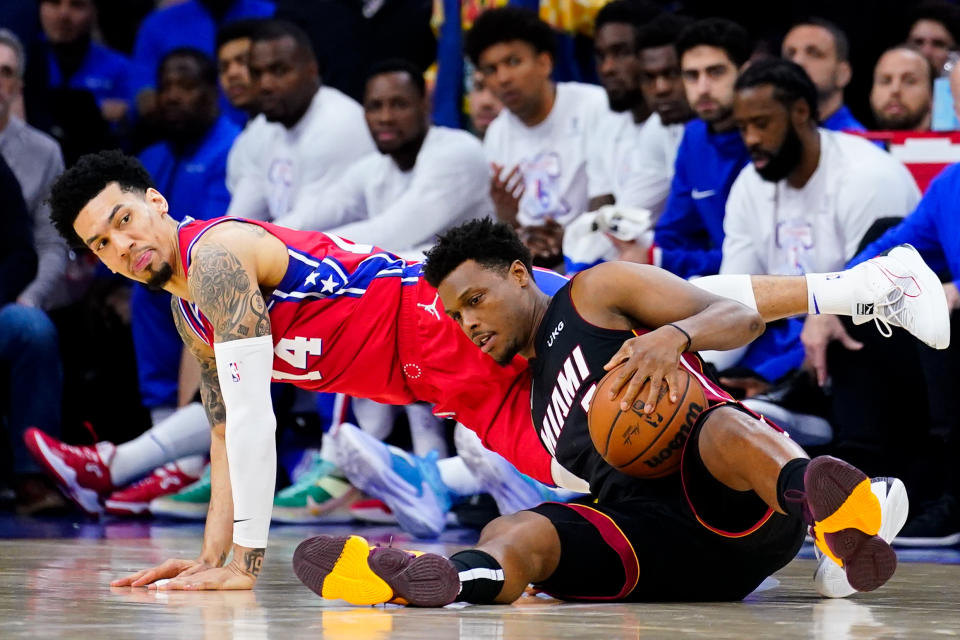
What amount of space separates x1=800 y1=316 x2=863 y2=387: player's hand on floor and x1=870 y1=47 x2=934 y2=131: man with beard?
5.96 feet

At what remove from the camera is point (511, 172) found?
7070mm

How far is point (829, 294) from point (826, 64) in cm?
277

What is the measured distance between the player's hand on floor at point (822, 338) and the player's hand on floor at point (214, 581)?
2.71 metres

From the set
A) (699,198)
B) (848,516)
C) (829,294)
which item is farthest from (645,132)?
(848,516)

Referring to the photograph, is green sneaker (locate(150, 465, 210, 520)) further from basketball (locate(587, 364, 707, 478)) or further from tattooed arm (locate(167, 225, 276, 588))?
basketball (locate(587, 364, 707, 478))

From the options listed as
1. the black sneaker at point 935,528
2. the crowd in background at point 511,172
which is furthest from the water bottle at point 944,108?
the black sneaker at point 935,528

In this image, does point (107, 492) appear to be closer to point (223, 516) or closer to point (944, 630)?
point (223, 516)

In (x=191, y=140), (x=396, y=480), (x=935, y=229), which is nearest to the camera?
(x=935, y=229)

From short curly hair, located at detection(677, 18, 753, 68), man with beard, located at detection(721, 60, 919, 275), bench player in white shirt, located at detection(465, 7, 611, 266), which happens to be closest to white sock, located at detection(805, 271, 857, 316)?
man with beard, located at detection(721, 60, 919, 275)

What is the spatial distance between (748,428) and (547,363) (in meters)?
0.67

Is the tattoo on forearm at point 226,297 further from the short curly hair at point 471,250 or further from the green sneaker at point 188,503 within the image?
the green sneaker at point 188,503

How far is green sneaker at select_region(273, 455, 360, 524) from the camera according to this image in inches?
262

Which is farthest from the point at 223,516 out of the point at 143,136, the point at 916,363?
the point at 143,136

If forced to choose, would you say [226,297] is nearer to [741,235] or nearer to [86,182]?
[86,182]
